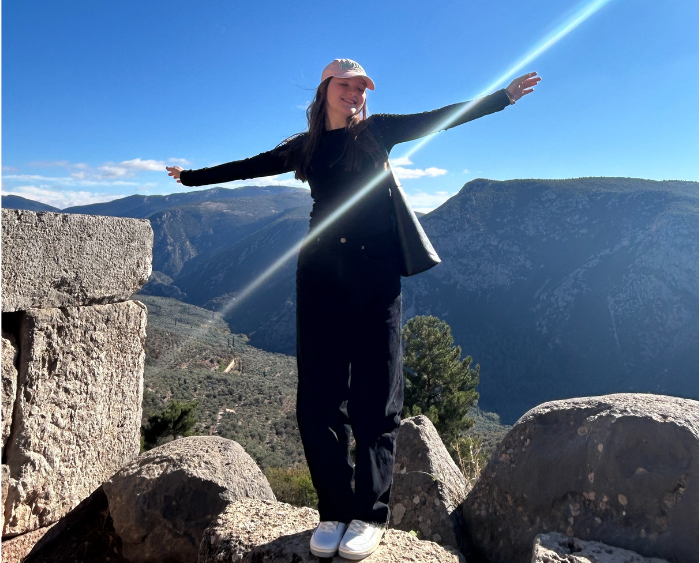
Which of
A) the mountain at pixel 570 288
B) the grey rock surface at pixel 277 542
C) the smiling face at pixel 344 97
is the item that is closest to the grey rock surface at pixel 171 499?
the grey rock surface at pixel 277 542

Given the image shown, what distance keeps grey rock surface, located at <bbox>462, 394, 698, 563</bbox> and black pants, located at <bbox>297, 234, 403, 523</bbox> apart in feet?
2.28

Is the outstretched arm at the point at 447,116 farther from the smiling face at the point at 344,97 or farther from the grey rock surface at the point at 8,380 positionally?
the grey rock surface at the point at 8,380

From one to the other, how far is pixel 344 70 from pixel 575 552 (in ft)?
6.92

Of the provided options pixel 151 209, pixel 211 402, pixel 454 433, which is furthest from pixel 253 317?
pixel 151 209

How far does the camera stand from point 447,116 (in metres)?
2.16

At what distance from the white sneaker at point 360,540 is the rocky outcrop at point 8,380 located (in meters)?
1.72

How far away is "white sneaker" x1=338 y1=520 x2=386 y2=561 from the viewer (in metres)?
1.92

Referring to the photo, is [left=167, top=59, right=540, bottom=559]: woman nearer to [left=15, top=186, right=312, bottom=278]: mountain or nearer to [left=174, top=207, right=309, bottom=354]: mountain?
[left=174, top=207, right=309, bottom=354]: mountain

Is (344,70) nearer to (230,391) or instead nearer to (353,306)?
(353,306)

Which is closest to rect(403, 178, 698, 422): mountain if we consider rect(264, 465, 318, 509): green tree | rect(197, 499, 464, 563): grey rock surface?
rect(264, 465, 318, 509): green tree

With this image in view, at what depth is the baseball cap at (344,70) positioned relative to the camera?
2178 millimetres

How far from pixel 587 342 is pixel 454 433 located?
4358cm

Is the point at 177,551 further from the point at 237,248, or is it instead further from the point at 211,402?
the point at 237,248

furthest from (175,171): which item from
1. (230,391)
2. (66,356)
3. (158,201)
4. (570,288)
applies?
(158,201)
